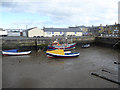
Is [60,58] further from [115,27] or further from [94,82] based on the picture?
[115,27]

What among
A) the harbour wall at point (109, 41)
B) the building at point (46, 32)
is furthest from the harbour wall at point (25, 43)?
the harbour wall at point (109, 41)

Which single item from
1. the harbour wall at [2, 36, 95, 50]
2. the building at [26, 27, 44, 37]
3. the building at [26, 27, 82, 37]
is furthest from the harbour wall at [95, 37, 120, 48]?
the building at [26, 27, 44, 37]

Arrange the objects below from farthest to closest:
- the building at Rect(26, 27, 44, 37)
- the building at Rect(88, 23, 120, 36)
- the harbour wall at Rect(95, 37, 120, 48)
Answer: the building at Rect(88, 23, 120, 36), the building at Rect(26, 27, 44, 37), the harbour wall at Rect(95, 37, 120, 48)

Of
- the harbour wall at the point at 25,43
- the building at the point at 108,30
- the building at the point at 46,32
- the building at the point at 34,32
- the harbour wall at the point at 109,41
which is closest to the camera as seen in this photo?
the harbour wall at the point at 25,43

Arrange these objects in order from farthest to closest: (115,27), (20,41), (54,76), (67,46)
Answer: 1. (115,27)
2. (20,41)
3. (67,46)
4. (54,76)

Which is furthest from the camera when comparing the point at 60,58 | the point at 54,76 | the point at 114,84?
the point at 60,58

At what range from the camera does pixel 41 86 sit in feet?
27.3

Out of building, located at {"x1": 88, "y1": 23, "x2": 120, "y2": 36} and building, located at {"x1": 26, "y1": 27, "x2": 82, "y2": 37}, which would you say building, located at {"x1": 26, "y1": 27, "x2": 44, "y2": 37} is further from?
building, located at {"x1": 88, "y1": 23, "x2": 120, "y2": 36}

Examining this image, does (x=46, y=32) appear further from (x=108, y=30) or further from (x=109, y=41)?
(x=108, y=30)

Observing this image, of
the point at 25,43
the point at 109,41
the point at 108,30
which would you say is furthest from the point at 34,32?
the point at 108,30

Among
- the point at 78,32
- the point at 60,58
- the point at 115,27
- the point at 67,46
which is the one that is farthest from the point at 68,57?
the point at 115,27

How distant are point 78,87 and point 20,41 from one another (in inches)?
887

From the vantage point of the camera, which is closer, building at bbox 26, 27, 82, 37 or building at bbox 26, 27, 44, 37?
building at bbox 26, 27, 44, 37

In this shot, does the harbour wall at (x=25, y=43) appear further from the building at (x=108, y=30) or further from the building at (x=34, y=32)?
the building at (x=108, y=30)
